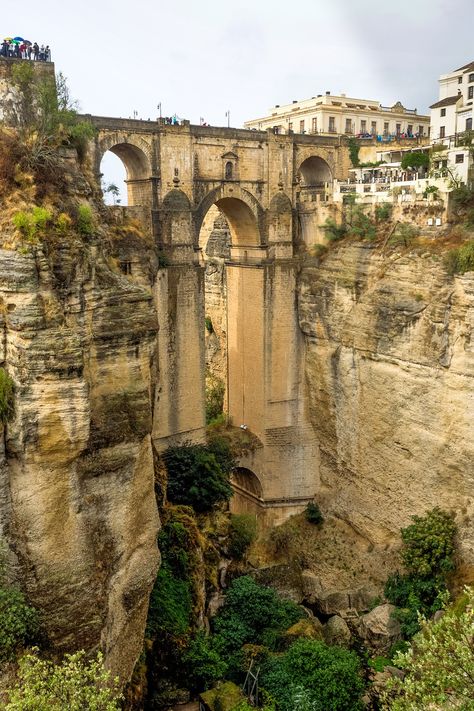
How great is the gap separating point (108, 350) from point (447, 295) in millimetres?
12211

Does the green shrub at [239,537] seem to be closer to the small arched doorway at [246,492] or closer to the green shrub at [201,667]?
the small arched doorway at [246,492]

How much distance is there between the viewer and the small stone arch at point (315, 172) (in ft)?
94.4

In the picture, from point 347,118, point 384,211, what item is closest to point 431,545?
point 384,211

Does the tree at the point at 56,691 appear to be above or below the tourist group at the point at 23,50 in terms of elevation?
below

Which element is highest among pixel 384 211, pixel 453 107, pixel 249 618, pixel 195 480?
pixel 453 107

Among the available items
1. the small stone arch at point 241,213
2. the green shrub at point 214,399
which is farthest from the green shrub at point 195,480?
the small stone arch at point 241,213

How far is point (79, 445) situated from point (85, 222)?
13.3 feet

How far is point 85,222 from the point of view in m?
12.4

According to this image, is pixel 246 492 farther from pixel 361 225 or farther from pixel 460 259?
pixel 460 259

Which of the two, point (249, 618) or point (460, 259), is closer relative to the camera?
point (249, 618)

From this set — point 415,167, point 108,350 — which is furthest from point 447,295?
point 108,350

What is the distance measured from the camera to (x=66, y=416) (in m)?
11.2

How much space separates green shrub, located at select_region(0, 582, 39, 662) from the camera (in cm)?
1070

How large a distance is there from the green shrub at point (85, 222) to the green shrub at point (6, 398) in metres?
3.00
